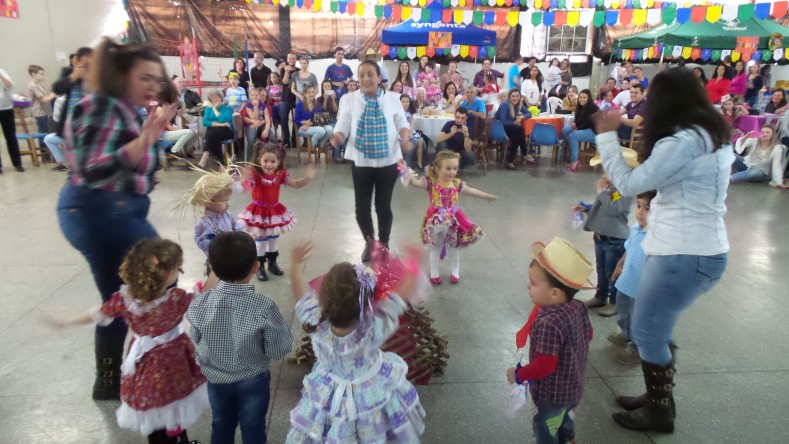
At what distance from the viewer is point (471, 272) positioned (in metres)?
4.29

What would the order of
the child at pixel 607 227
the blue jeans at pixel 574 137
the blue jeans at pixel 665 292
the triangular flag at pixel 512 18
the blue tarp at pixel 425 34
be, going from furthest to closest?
1. the triangular flag at pixel 512 18
2. the blue tarp at pixel 425 34
3. the blue jeans at pixel 574 137
4. the child at pixel 607 227
5. the blue jeans at pixel 665 292

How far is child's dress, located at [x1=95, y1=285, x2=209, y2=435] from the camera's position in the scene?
195 centimetres

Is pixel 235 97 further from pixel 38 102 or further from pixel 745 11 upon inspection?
pixel 745 11

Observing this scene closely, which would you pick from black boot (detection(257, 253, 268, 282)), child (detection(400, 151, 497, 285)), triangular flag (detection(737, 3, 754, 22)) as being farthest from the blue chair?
triangular flag (detection(737, 3, 754, 22))

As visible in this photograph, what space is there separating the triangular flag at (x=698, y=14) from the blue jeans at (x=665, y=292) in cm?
1284

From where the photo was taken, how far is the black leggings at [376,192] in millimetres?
4137

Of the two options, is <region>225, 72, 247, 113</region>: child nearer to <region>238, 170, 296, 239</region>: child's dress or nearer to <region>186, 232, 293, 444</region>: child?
<region>238, 170, 296, 239</region>: child's dress

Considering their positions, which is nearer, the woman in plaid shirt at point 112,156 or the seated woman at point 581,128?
the woman in plaid shirt at point 112,156

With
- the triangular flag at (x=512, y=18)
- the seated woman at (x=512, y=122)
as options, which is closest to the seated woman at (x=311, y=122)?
the seated woman at (x=512, y=122)

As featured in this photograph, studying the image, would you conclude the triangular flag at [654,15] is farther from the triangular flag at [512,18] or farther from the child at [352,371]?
the child at [352,371]

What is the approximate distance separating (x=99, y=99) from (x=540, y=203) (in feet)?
18.2

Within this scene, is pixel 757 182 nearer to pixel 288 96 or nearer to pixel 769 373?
pixel 769 373

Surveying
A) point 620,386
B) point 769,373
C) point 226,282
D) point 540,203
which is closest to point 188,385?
point 226,282

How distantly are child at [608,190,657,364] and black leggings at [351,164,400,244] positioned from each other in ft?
6.28
